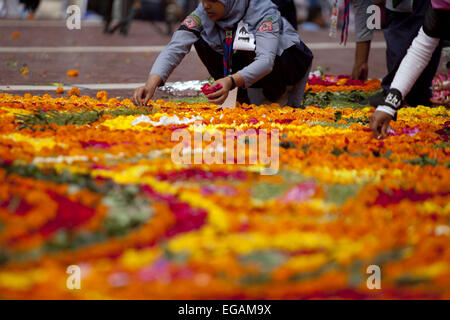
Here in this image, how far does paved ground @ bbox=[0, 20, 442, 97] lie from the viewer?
6344 mm

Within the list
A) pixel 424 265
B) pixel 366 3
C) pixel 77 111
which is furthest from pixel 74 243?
pixel 366 3

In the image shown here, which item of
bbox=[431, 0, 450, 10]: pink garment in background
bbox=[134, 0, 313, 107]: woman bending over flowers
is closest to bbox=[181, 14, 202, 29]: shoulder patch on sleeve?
bbox=[134, 0, 313, 107]: woman bending over flowers

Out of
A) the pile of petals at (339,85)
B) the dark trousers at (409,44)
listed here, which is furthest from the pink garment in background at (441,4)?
the pile of petals at (339,85)

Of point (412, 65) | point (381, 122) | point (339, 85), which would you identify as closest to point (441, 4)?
point (412, 65)

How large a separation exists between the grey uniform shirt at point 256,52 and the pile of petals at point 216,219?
2.92 feet

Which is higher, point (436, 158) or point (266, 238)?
point (436, 158)

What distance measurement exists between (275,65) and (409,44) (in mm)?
1239

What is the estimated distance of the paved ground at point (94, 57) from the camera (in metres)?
6.34

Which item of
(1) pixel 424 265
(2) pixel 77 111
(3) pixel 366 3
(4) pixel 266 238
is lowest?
(1) pixel 424 265

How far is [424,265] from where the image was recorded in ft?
5.66

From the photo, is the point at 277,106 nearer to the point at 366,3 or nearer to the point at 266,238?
the point at 366,3

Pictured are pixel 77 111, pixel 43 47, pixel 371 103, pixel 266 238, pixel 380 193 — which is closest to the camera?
pixel 266 238

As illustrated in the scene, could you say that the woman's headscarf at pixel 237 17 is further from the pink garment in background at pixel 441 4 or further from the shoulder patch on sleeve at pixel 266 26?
the pink garment in background at pixel 441 4

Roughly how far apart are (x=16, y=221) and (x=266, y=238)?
0.72m
